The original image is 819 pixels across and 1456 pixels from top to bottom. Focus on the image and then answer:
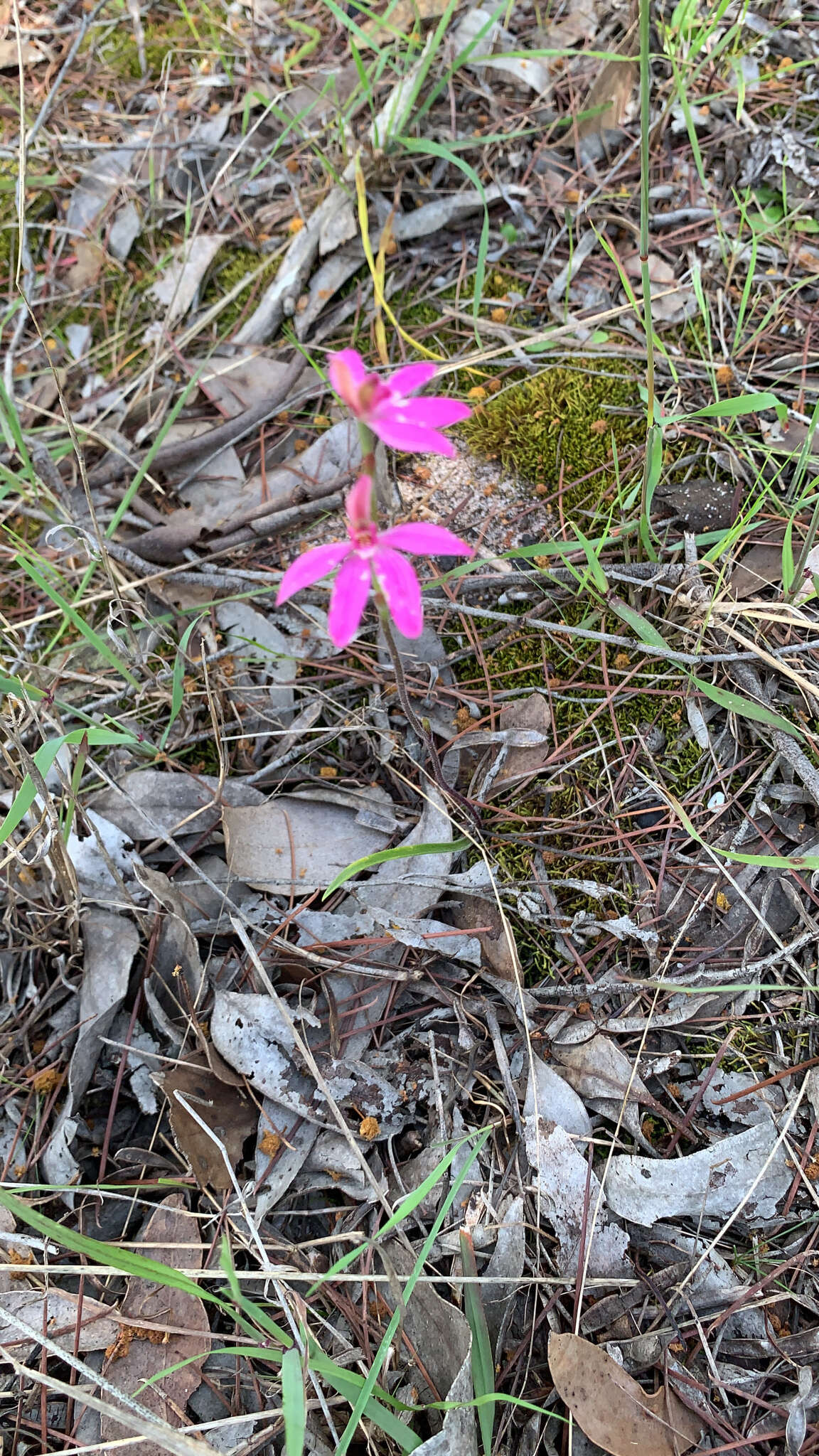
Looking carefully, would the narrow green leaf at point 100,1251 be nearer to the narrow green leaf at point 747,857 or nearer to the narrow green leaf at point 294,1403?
the narrow green leaf at point 294,1403

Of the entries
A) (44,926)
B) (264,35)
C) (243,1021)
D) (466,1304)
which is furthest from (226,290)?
(466,1304)

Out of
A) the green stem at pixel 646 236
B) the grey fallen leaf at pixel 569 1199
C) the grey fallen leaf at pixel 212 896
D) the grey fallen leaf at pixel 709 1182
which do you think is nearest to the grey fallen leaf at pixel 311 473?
the green stem at pixel 646 236

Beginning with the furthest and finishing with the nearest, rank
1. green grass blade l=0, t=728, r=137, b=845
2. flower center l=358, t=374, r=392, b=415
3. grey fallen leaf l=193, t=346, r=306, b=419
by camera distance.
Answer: grey fallen leaf l=193, t=346, r=306, b=419, green grass blade l=0, t=728, r=137, b=845, flower center l=358, t=374, r=392, b=415

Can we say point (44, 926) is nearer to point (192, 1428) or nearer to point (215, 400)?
point (192, 1428)

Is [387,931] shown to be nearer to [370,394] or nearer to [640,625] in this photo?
[640,625]

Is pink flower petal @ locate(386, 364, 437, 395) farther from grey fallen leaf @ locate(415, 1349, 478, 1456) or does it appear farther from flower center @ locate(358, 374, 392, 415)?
grey fallen leaf @ locate(415, 1349, 478, 1456)

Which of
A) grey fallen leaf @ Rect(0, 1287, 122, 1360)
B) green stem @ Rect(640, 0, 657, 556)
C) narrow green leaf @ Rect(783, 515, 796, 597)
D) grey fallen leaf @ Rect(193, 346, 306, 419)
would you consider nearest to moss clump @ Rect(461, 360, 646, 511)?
green stem @ Rect(640, 0, 657, 556)
